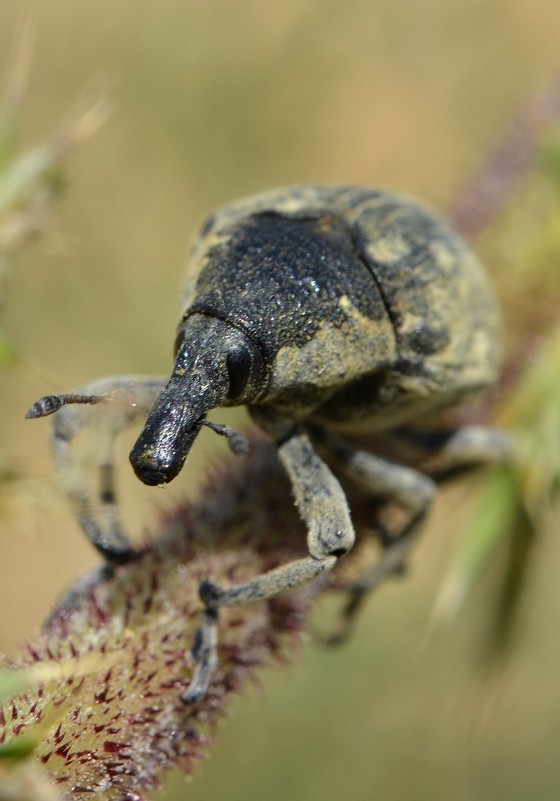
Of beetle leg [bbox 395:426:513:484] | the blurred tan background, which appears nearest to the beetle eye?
beetle leg [bbox 395:426:513:484]

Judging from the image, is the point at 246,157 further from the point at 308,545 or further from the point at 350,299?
the point at 308,545

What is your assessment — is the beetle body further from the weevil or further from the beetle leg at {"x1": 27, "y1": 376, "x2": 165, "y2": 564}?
the beetle leg at {"x1": 27, "y1": 376, "x2": 165, "y2": 564}

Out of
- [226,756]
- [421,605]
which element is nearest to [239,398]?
[226,756]

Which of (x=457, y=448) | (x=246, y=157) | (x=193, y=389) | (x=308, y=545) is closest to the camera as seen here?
(x=193, y=389)

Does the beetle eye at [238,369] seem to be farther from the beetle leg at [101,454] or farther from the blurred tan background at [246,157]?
the blurred tan background at [246,157]

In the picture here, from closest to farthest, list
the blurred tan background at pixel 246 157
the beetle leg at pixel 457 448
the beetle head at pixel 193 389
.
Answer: the beetle head at pixel 193 389
the beetle leg at pixel 457 448
the blurred tan background at pixel 246 157

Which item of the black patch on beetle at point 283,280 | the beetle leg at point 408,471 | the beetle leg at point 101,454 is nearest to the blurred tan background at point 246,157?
the beetle leg at point 408,471

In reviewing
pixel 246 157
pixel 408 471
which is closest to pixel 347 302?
pixel 408 471
